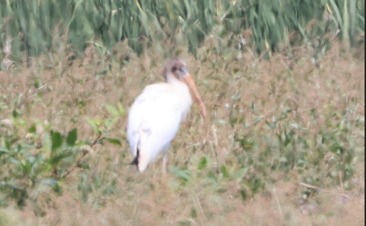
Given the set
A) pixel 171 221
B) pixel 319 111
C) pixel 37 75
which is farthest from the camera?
pixel 37 75

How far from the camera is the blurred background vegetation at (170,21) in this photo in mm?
8195

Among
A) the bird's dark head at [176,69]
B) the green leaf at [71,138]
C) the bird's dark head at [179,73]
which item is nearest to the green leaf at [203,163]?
the green leaf at [71,138]

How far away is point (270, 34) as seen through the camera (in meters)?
8.28

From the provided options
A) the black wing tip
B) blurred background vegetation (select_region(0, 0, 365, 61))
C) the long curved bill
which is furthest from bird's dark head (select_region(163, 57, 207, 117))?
blurred background vegetation (select_region(0, 0, 365, 61))

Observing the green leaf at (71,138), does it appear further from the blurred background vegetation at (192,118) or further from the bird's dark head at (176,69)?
the bird's dark head at (176,69)

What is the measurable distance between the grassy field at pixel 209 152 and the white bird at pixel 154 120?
3.5 inches

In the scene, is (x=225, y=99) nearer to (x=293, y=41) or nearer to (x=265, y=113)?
(x=265, y=113)

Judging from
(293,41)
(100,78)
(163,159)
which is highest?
(163,159)

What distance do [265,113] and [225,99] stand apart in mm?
909

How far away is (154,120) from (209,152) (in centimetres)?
43

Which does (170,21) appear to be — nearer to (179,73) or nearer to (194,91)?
(179,73)

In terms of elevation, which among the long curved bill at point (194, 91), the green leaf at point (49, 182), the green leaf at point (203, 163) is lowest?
the long curved bill at point (194, 91)

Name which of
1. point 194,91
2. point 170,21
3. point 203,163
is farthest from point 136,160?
point 170,21

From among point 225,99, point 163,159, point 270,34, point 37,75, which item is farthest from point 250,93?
point 270,34
